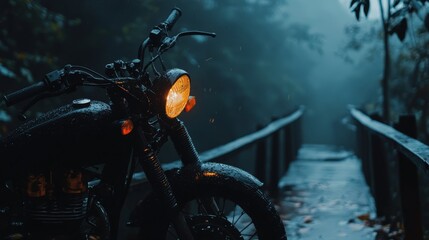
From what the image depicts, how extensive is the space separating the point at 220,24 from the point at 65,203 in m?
22.7

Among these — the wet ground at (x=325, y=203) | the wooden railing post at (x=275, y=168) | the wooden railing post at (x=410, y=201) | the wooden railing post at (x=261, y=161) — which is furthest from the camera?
the wooden railing post at (x=275, y=168)

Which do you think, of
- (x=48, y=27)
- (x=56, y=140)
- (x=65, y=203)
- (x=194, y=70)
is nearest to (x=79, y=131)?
(x=56, y=140)

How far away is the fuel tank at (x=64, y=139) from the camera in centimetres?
250

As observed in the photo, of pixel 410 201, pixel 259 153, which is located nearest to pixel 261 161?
pixel 259 153

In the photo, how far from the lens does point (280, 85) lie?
1221 inches

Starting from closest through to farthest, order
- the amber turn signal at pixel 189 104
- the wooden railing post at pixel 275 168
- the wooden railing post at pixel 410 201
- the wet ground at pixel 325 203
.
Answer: the amber turn signal at pixel 189 104 < the wooden railing post at pixel 410 201 < the wet ground at pixel 325 203 < the wooden railing post at pixel 275 168

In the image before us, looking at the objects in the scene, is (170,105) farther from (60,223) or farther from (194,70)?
(194,70)

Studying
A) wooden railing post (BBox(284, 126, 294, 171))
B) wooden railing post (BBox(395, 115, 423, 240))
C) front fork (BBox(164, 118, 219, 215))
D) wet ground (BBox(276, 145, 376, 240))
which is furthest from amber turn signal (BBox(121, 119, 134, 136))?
wooden railing post (BBox(284, 126, 294, 171))

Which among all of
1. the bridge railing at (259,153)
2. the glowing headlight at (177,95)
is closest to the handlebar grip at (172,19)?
the glowing headlight at (177,95)

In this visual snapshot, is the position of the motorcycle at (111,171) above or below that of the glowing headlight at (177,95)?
below

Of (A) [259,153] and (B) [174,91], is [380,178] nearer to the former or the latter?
(A) [259,153]

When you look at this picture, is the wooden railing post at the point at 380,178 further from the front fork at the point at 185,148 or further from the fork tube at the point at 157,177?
the fork tube at the point at 157,177

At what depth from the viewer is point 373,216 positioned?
230 inches

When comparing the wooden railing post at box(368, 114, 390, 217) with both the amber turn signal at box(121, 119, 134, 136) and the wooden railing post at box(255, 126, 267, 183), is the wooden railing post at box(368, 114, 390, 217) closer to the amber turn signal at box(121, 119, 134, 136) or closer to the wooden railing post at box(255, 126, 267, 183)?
the wooden railing post at box(255, 126, 267, 183)
